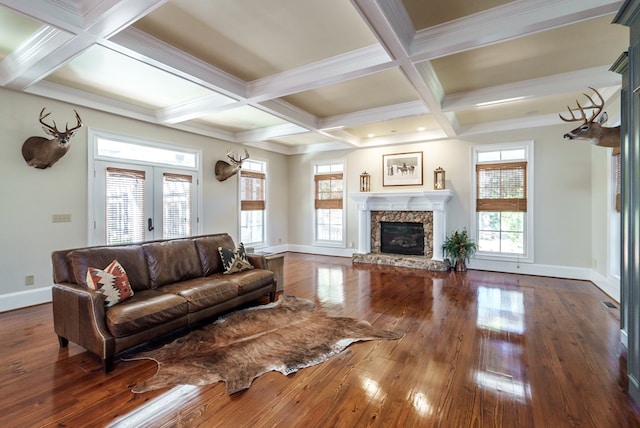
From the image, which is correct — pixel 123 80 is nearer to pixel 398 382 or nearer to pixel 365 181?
pixel 398 382

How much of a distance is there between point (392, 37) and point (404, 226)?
4996 mm

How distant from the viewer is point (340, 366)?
8.37ft

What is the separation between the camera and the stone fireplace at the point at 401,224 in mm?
6480

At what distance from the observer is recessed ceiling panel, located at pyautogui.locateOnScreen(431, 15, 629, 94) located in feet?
9.98

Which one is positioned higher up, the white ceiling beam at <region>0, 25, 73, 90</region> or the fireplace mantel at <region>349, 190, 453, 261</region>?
the white ceiling beam at <region>0, 25, 73, 90</region>

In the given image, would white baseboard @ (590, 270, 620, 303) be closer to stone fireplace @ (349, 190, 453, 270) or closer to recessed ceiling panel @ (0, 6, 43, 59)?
stone fireplace @ (349, 190, 453, 270)

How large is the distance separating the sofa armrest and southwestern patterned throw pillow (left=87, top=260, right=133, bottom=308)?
116mm

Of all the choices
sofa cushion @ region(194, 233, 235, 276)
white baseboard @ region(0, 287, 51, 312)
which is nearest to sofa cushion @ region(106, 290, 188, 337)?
sofa cushion @ region(194, 233, 235, 276)

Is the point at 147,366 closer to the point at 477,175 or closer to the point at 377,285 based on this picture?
the point at 377,285

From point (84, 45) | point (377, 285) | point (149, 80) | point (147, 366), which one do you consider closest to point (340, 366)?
point (147, 366)

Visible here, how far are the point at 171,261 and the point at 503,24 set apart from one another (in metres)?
4.19

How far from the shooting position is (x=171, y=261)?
11.9 ft

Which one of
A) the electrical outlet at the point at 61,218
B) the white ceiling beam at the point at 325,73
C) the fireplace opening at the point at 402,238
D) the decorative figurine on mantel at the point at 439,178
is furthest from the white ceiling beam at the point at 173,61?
the fireplace opening at the point at 402,238

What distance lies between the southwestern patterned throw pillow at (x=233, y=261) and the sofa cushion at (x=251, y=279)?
0.30 feet
